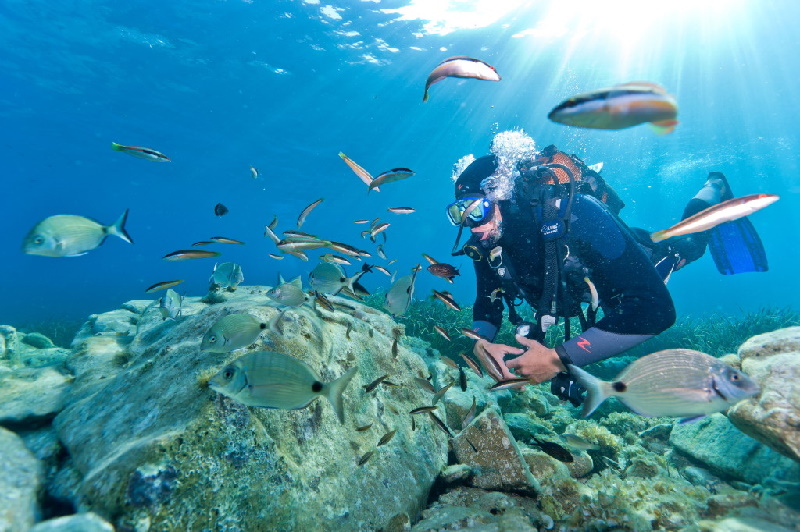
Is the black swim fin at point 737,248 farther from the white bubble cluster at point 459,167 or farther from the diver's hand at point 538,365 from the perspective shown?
the diver's hand at point 538,365

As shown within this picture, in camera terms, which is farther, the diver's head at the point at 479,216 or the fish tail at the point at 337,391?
the diver's head at the point at 479,216

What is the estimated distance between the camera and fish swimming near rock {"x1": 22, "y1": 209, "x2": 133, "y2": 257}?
9.91ft

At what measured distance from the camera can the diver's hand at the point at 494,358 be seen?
3.03 meters

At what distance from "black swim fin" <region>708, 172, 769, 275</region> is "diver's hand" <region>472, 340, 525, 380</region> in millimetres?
5431

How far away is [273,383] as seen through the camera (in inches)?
70.9

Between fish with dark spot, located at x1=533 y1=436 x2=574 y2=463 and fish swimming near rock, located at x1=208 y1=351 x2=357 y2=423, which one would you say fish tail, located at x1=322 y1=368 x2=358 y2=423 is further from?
fish with dark spot, located at x1=533 y1=436 x2=574 y2=463

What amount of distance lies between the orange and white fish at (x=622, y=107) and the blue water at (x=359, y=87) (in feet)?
46.8

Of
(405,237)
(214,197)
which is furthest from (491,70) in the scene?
(405,237)

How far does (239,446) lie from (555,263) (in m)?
3.56

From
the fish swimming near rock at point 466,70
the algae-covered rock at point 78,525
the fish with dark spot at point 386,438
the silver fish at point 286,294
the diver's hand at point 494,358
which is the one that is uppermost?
the fish swimming near rock at point 466,70

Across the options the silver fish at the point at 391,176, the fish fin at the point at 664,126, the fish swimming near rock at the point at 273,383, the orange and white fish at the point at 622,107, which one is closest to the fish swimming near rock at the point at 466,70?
the orange and white fish at the point at 622,107

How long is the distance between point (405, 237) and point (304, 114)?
71485 millimetres

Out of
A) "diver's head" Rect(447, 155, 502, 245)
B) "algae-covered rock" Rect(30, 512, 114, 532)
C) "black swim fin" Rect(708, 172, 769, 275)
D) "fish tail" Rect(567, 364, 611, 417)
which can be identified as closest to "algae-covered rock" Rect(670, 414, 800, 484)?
"fish tail" Rect(567, 364, 611, 417)

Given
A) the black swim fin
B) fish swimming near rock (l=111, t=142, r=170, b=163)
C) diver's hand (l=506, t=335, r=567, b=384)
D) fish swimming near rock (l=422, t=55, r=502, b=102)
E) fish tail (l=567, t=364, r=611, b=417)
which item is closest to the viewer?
fish tail (l=567, t=364, r=611, b=417)
